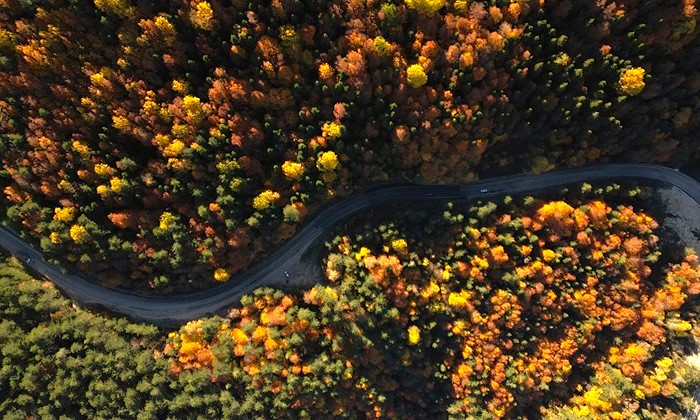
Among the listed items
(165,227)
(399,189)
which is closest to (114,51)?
(165,227)

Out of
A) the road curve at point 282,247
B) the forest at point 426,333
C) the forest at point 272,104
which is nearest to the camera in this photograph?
the forest at point 272,104

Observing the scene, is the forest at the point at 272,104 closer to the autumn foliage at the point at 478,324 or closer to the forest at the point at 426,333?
the forest at the point at 426,333

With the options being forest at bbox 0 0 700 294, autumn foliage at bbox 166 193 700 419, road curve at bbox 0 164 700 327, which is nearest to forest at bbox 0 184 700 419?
autumn foliage at bbox 166 193 700 419

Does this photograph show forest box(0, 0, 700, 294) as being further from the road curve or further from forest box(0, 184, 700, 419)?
forest box(0, 184, 700, 419)

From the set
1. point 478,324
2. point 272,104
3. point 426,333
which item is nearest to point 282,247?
point 272,104

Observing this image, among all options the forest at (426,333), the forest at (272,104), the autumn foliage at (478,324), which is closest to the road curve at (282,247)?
the forest at (426,333)

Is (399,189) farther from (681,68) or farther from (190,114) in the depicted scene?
(681,68)
